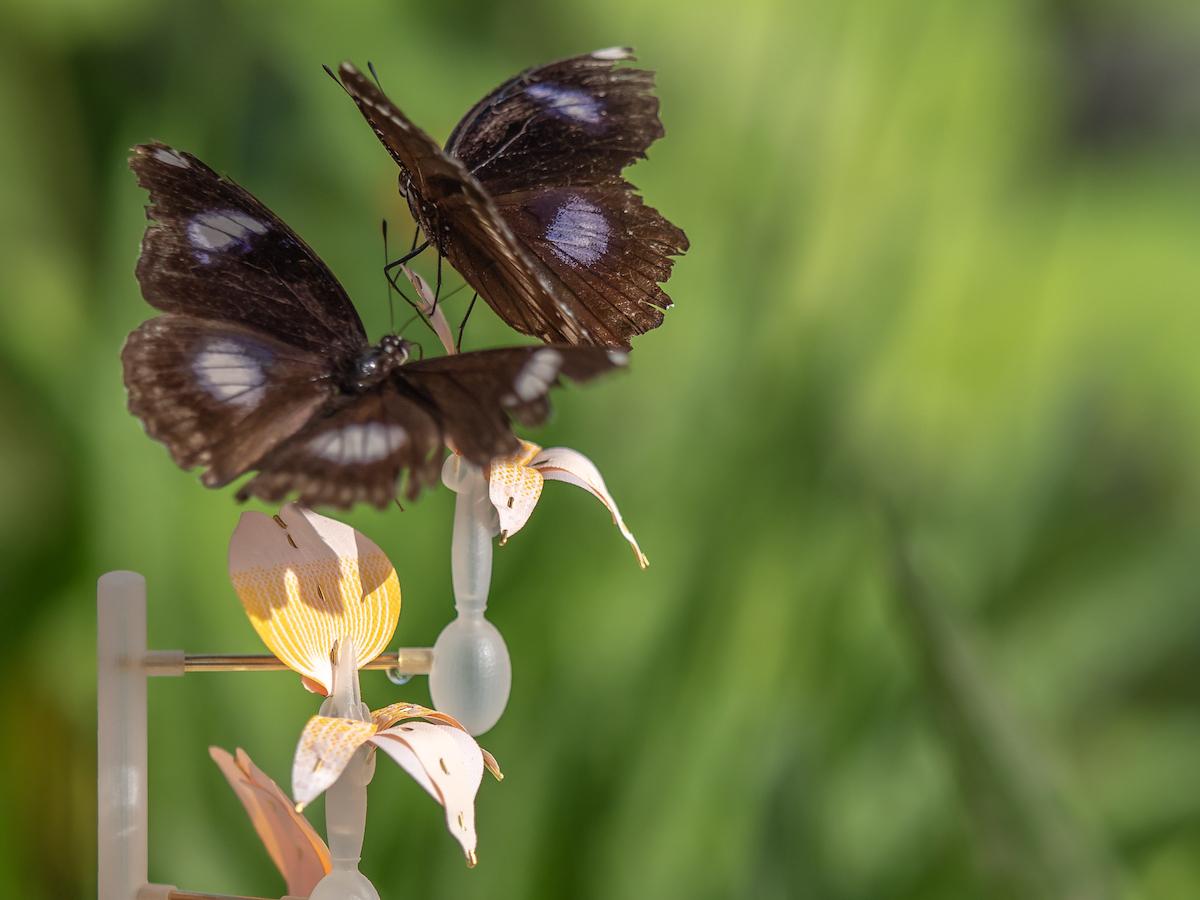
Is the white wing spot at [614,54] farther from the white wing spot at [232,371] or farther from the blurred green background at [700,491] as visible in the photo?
the blurred green background at [700,491]

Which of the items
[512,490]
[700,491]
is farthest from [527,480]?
[700,491]

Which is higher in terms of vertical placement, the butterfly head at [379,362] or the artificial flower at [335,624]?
the butterfly head at [379,362]

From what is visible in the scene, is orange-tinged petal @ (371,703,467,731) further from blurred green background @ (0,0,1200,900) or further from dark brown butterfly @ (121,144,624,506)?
blurred green background @ (0,0,1200,900)

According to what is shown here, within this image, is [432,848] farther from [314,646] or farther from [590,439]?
[314,646]

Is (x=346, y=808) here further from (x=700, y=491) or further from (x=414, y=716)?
(x=700, y=491)

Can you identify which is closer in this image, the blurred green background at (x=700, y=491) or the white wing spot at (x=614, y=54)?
the white wing spot at (x=614, y=54)

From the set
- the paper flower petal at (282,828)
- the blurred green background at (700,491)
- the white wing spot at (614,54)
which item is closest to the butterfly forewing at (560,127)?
the white wing spot at (614,54)

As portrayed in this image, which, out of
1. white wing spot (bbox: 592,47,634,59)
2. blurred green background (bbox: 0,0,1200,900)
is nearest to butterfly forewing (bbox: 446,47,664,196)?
white wing spot (bbox: 592,47,634,59)
